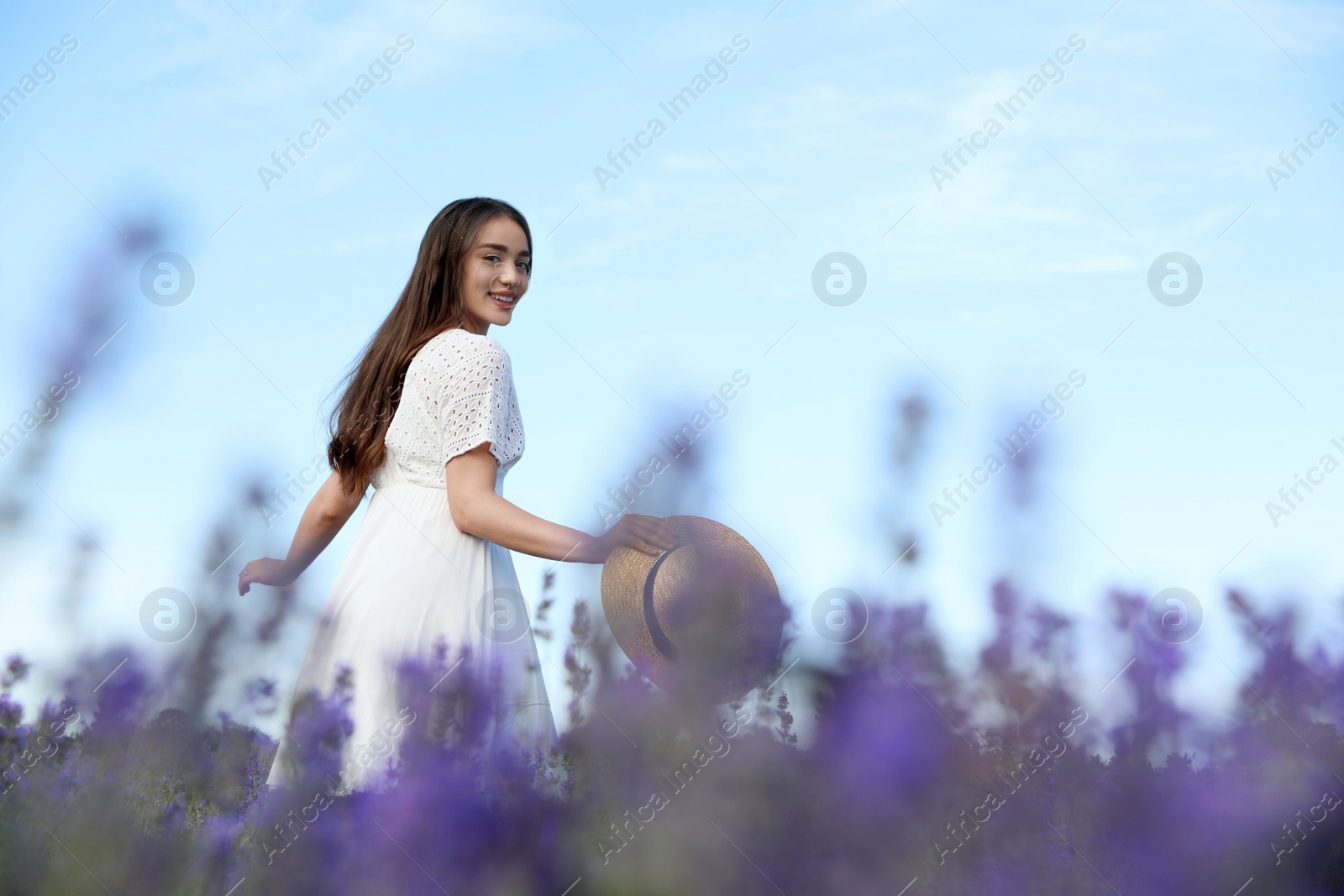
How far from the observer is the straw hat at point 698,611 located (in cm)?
150

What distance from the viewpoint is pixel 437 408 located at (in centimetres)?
276

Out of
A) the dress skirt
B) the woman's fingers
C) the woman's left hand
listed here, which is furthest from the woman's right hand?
the woman's left hand

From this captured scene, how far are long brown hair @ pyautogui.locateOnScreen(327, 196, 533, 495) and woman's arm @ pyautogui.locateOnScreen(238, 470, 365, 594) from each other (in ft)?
0.30

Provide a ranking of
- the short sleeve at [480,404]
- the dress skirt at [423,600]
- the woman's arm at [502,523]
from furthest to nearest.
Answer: the short sleeve at [480,404] → the dress skirt at [423,600] → the woman's arm at [502,523]

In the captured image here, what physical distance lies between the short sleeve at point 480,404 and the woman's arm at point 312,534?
18.6 inches

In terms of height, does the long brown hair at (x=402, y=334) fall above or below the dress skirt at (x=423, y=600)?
above

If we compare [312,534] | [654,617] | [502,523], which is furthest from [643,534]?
[312,534]

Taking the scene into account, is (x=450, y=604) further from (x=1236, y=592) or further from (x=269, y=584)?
(x=1236, y=592)

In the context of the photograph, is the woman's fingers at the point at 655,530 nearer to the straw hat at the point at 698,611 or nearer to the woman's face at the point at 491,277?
the straw hat at the point at 698,611

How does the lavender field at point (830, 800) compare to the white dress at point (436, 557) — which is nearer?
the lavender field at point (830, 800)

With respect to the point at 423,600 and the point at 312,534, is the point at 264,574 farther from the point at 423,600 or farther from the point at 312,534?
the point at 423,600

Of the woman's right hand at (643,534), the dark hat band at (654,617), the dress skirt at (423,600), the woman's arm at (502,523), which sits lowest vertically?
the dress skirt at (423,600)

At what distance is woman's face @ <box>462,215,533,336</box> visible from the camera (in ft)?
10.2

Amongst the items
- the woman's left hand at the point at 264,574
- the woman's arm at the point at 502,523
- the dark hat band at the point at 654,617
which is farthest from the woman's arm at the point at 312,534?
the dark hat band at the point at 654,617
